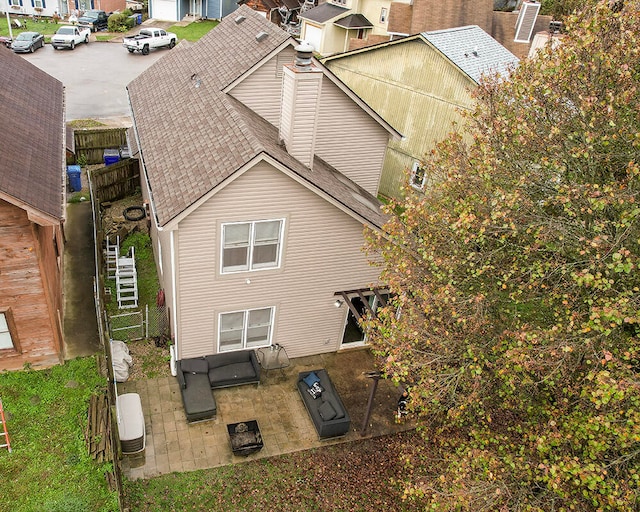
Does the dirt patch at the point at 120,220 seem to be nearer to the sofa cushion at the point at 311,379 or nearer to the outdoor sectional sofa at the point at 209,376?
the outdoor sectional sofa at the point at 209,376

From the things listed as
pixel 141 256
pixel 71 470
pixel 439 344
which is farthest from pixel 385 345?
pixel 141 256

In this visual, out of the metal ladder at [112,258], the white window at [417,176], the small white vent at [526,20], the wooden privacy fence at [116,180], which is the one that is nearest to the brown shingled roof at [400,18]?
the small white vent at [526,20]

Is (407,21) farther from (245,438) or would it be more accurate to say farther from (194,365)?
(245,438)

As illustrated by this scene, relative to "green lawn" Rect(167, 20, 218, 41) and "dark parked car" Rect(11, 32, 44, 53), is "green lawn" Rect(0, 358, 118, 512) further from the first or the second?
"green lawn" Rect(167, 20, 218, 41)

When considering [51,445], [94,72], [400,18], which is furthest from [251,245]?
[400,18]

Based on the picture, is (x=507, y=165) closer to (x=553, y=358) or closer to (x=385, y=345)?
(x=553, y=358)

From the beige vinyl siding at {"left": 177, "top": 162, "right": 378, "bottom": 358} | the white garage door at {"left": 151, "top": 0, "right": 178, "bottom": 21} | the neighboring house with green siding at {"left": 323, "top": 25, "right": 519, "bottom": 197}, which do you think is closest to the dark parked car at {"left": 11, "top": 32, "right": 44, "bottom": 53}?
the white garage door at {"left": 151, "top": 0, "right": 178, "bottom": 21}
